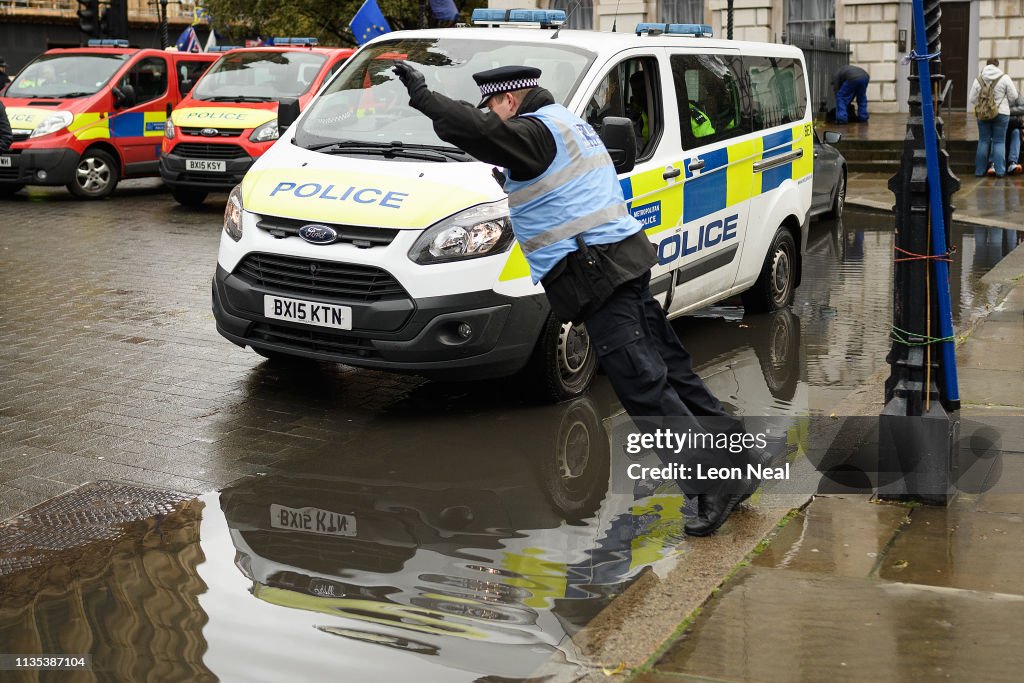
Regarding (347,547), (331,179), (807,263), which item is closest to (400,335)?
(331,179)

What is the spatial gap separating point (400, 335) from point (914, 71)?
263 cm

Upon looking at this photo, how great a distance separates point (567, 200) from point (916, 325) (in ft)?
5.26

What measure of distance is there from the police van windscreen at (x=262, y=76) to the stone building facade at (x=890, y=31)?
14045 mm

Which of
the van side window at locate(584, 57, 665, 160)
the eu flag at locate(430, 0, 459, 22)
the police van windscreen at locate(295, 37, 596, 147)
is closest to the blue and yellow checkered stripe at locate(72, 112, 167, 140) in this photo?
the eu flag at locate(430, 0, 459, 22)

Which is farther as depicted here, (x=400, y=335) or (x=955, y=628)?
(x=400, y=335)

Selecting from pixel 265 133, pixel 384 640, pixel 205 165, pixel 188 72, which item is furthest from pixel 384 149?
pixel 188 72

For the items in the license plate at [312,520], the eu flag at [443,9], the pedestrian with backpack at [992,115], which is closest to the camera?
the license plate at [312,520]

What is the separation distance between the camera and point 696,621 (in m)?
4.14

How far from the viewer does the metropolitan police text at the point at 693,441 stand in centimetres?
501

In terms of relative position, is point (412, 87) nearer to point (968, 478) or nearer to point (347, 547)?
point (347, 547)

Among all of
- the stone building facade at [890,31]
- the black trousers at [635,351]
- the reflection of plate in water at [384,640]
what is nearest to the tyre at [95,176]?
the black trousers at [635,351]

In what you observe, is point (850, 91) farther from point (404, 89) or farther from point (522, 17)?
point (404, 89)

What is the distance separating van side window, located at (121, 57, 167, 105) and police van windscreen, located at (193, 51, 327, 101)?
1130 mm

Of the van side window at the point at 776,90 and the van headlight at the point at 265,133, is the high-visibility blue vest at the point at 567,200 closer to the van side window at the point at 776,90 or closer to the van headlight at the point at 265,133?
the van side window at the point at 776,90
